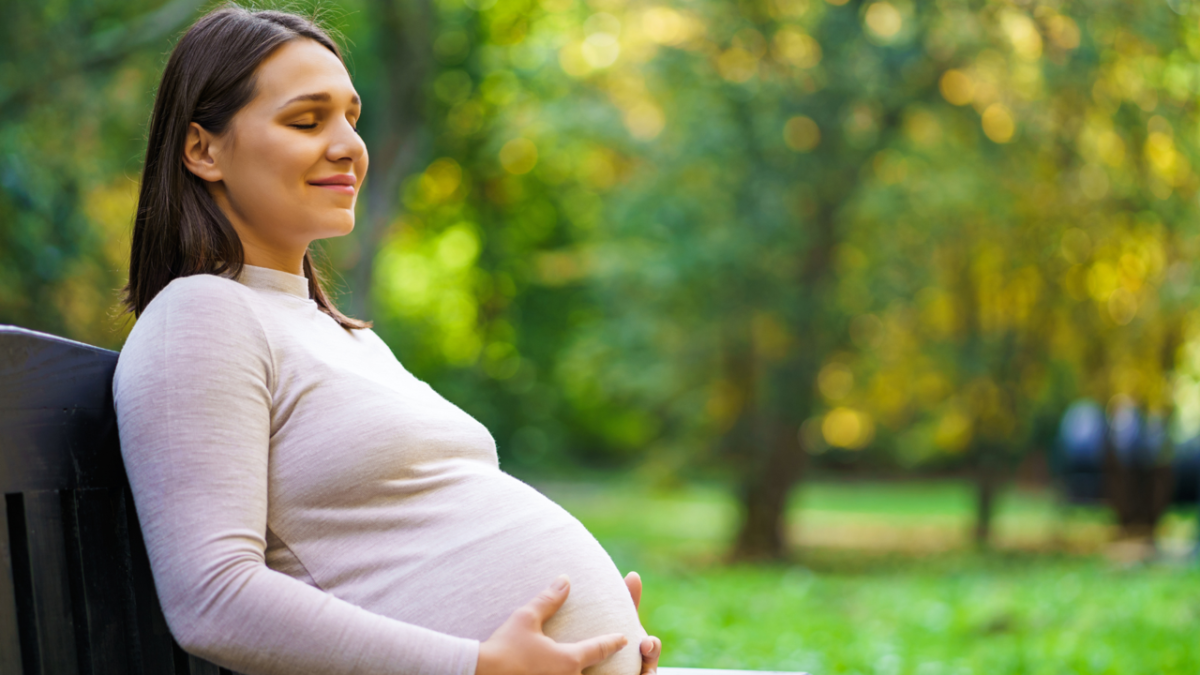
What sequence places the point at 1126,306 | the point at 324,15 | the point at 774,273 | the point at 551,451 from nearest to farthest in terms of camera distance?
1. the point at 324,15
2. the point at 774,273
3. the point at 1126,306
4. the point at 551,451

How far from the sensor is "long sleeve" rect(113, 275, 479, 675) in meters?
1.14

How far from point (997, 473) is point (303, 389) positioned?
12129 millimetres

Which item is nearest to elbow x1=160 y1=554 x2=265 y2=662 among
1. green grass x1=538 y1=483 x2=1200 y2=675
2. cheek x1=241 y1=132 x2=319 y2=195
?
cheek x1=241 y1=132 x2=319 y2=195

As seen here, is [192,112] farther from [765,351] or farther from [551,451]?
[551,451]

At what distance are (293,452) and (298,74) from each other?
51 cm

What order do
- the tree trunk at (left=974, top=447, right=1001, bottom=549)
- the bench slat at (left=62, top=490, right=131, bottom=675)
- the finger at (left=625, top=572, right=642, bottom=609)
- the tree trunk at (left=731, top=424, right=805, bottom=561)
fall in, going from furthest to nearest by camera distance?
the tree trunk at (left=974, top=447, right=1001, bottom=549), the tree trunk at (left=731, top=424, right=805, bottom=561), the finger at (left=625, top=572, right=642, bottom=609), the bench slat at (left=62, top=490, right=131, bottom=675)

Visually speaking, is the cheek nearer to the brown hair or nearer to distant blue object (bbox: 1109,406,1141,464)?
the brown hair

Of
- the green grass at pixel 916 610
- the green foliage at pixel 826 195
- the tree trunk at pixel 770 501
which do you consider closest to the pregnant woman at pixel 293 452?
the green grass at pixel 916 610

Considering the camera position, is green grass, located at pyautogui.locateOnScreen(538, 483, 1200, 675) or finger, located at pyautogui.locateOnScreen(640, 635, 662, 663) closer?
finger, located at pyautogui.locateOnScreen(640, 635, 662, 663)

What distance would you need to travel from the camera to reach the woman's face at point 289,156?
136cm

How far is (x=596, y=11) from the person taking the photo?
11.1 m

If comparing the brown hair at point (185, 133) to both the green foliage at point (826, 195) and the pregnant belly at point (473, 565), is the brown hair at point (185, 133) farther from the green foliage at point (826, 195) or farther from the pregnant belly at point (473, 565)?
the green foliage at point (826, 195)

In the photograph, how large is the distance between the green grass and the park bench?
395cm

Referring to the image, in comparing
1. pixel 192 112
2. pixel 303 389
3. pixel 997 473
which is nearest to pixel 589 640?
pixel 303 389
